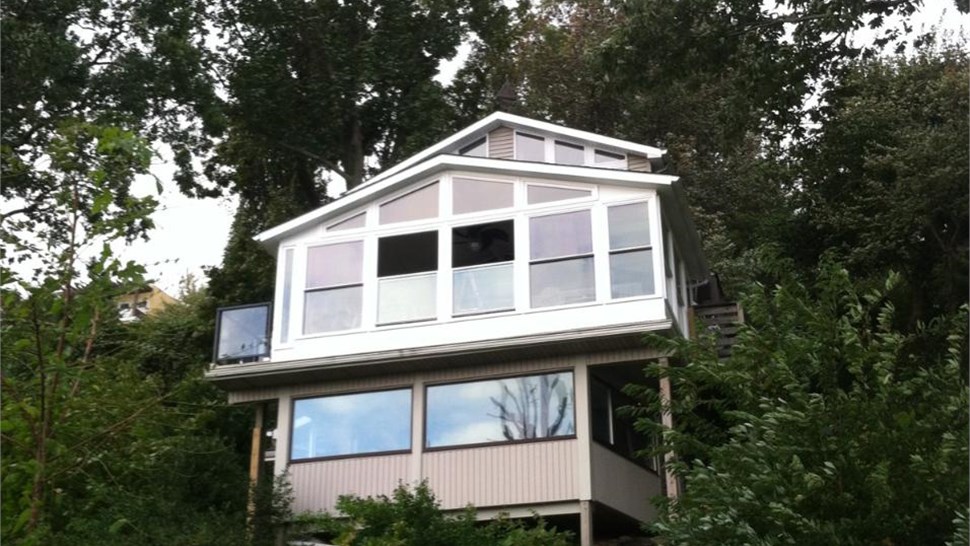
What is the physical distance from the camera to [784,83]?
16516 mm

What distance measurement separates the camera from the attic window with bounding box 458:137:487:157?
22266 mm

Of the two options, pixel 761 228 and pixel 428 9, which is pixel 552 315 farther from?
pixel 428 9

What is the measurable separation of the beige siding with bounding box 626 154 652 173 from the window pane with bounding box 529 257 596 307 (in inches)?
124

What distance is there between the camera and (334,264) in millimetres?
19922

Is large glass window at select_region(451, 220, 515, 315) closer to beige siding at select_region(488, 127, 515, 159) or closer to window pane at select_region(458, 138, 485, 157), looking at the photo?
beige siding at select_region(488, 127, 515, 159)

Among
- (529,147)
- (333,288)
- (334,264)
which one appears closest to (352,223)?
(334,264)

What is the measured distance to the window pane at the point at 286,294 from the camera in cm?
1958

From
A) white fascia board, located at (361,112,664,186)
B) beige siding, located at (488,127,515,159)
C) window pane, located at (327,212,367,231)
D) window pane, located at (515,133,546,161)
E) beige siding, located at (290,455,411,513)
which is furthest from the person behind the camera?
beige siding, located at (488,127,515,159)

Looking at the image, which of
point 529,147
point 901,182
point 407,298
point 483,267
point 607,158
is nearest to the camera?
point 483,267

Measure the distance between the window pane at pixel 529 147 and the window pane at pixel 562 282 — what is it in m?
3.52

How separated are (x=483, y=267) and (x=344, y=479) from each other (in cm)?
371

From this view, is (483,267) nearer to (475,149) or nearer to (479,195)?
(479,195)

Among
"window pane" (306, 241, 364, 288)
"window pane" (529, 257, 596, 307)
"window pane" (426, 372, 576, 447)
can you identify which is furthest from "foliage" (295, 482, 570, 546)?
"window pane" (306, 241, 364, 288)

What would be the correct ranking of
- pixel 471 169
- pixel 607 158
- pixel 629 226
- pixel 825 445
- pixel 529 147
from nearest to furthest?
pixel 825 445, pixel 629 226, pixel 471 169, pixel 607 158, pixel 529 147
